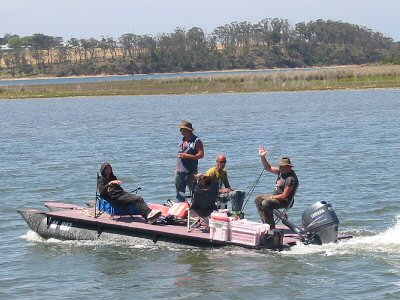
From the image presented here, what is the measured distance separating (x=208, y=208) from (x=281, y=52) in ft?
508

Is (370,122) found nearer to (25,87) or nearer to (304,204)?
(304,204)

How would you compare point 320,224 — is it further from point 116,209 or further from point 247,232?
point 116,209

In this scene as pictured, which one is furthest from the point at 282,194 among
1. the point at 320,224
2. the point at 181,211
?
the point at 181,211

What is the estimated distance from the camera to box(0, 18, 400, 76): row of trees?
157m

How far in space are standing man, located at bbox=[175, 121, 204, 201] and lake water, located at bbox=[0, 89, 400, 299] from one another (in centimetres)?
164

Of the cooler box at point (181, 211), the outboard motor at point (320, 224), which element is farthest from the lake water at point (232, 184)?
the cooler box at point (181, 211)

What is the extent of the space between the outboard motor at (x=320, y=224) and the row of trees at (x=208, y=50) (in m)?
137

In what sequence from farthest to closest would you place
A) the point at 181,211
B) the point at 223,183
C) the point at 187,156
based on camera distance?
the point at 187,156, the point at 181,211, the point at 223,183

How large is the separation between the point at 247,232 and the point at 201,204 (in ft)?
4.04

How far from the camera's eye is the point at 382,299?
13000 mm

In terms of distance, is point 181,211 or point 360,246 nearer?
point 360,246

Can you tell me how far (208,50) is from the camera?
168m

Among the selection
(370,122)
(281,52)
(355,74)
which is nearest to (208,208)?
(370,122)

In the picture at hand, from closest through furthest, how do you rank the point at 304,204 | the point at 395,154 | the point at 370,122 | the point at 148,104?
the point at 304,204 → the point at 395,154 → the point at 370,122 → the point at 148,104
